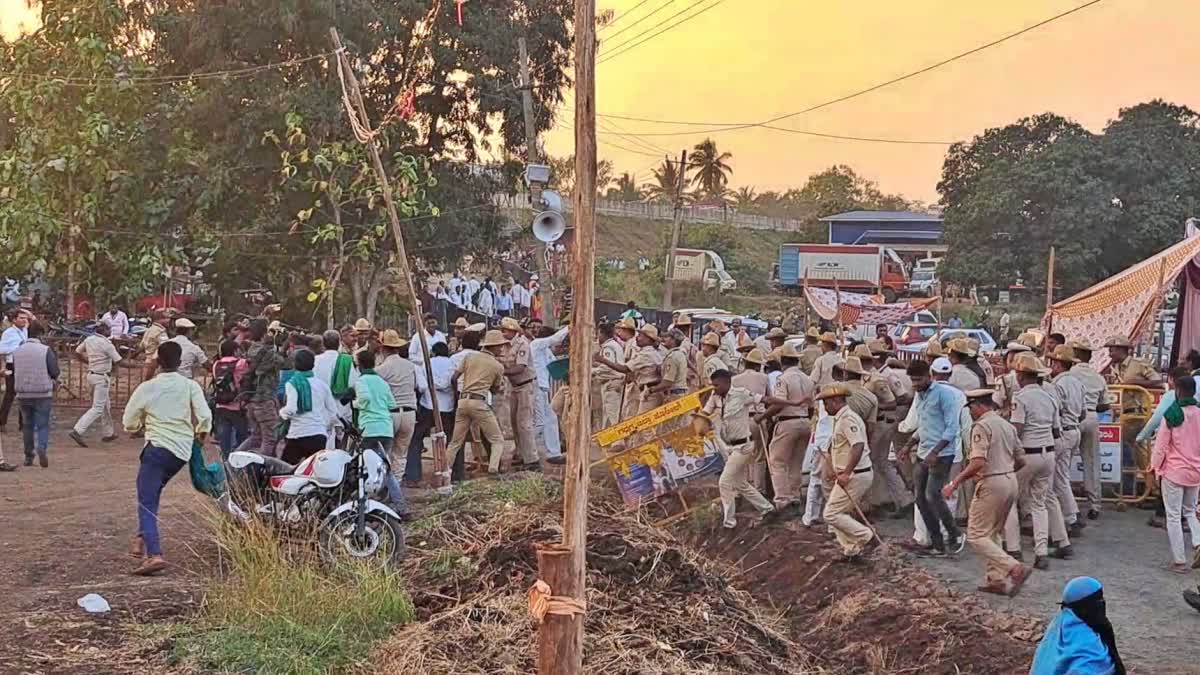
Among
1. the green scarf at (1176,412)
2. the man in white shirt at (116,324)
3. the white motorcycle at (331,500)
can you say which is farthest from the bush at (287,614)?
the man in white shirt at (116,324)

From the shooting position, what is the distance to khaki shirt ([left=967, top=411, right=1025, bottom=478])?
Answer: 9.41m

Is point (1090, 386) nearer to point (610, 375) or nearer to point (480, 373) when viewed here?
point (610, 375)

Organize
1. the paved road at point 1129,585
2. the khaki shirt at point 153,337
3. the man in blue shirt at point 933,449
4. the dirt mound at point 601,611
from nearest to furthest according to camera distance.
Result: the dirt mound at point 601,611
the paved road at point 1129,585
the man in blue shirt at point 933,449
the khaki shirt at point 153,337

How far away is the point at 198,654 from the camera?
7.08m

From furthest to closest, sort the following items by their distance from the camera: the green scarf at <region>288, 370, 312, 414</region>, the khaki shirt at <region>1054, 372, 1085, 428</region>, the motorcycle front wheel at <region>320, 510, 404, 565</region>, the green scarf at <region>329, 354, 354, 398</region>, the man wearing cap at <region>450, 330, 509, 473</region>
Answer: the man wearing cap at <region>450, 330, 509, 473</region>
the green scarf at <region>329, 354, 354, 398</region>
the khaki shirt at <region>1054, 372, 1085, 428</region>
the green scarf at <region>288, 370, 312, 414</region>
the motorcycle front wheel at <region>320, 510, 404, 565</region>

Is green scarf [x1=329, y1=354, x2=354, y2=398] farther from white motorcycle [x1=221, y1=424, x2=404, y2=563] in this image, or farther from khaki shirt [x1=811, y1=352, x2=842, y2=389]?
khaki shirt [x1=811, y1=352, x2=842, y2=389]

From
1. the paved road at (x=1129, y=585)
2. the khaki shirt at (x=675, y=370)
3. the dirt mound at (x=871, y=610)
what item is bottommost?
the dirt mound at (x=871, y=610)

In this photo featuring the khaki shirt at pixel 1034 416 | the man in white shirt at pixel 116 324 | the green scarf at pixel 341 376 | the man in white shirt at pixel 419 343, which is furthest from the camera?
the man in white shirt at pixel 116 324

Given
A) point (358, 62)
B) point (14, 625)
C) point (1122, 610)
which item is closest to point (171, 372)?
point (14, 625)

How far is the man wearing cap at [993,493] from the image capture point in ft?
30.8

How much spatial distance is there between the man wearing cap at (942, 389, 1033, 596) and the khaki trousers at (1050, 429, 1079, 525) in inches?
77.9

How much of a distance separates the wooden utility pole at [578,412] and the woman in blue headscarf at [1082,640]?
7.43 feet

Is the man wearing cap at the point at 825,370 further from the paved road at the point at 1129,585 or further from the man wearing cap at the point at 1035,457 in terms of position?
the man wearing cap at the point at 1035,457

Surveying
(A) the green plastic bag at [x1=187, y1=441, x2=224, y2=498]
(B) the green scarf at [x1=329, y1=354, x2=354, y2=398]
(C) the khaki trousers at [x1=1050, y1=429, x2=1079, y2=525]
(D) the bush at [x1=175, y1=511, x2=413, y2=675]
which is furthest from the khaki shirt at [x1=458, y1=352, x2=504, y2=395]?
(C) the khaki trousers at [x1=1050, y1=429, x2=1079, y2=525]
